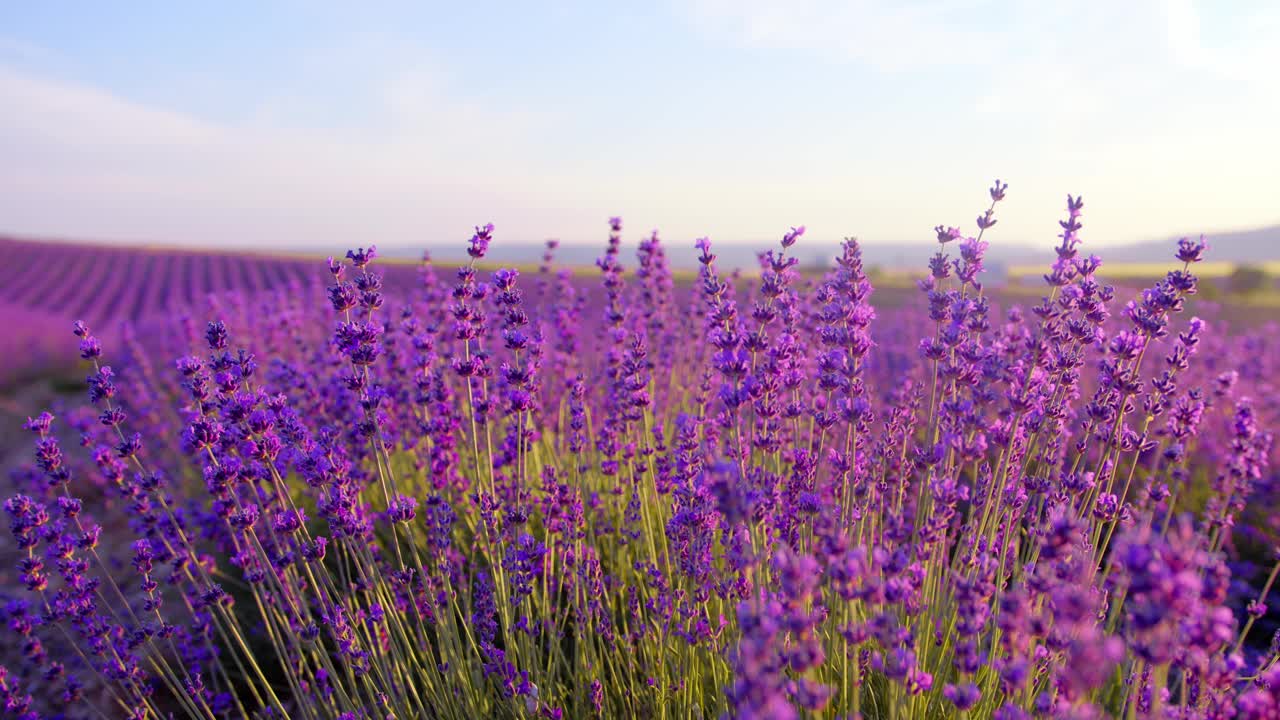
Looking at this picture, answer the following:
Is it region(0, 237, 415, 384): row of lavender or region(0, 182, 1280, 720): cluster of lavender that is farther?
region(0, 237, 415, 384): row of lavender

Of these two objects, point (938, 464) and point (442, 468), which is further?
point (442, 468)

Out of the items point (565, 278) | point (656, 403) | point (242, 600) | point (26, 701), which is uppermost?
point (565, 278)

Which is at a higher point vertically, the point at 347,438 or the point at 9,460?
the point at 347,438

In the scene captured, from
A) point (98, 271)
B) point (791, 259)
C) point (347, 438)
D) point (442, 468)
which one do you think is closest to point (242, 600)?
point (347, 438)

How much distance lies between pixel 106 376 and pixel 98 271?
34.9 metres

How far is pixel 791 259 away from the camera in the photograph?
2635 millimetres

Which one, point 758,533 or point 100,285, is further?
point 100,285

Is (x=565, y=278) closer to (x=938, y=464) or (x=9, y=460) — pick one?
(x=938, y=464)

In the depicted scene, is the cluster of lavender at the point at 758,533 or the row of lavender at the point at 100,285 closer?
the cluster of lavender at the point at 758,533

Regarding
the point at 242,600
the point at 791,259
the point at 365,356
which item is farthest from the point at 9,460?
the point at 791,259

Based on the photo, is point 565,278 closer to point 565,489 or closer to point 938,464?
point 565,489

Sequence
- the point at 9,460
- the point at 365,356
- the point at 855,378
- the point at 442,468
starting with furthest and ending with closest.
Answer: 1. the point at 9,460
2. the point at 442,468
3. the point at 855,378
4. the point at 365,356

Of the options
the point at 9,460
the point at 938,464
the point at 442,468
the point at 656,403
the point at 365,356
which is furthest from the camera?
the point at 9,460

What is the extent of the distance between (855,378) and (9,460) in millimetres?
11232
